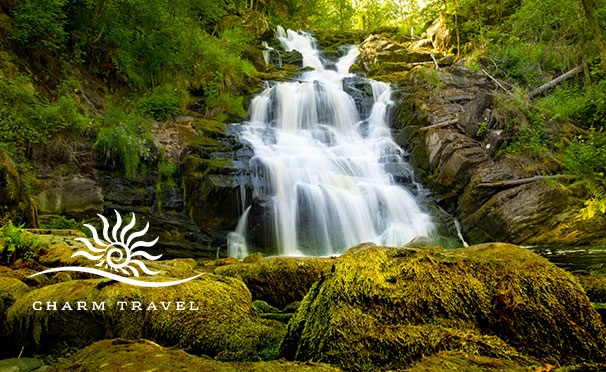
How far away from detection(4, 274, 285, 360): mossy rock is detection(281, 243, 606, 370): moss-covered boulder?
557 millimetres

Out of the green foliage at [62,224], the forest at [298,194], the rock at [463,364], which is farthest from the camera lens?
the green foliage at [62,224]

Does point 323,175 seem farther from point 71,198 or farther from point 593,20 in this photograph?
point 593,20

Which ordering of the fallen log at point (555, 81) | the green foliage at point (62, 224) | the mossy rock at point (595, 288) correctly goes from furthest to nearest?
the fallen log at point (555, 81) → the green foliage at point (62, 224) → the mossy rock at point (595, 288)

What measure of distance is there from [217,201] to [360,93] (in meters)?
10.1

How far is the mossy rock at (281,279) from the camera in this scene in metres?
4.20

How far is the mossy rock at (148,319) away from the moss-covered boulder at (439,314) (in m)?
0.56

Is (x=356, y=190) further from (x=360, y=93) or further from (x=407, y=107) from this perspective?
(x=360, y=93)

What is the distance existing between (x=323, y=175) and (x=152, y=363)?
35.4 ft

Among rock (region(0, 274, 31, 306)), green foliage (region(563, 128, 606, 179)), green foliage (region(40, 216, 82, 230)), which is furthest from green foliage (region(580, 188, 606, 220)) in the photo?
green foliage (region(40, 216, 82, 230))

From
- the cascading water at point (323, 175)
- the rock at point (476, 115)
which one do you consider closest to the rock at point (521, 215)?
the cascading water at point (323, 175)

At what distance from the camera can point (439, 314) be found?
6.53 ft

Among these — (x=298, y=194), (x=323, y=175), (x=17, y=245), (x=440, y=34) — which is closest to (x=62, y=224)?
(x=17, y=245)

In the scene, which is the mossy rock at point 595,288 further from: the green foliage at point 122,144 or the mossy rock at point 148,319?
the green foliage at point 122,144

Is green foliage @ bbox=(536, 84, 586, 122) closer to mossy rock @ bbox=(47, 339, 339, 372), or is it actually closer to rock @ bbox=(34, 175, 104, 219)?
mossy rock @ bbox=(47, 339, 339, 372)
